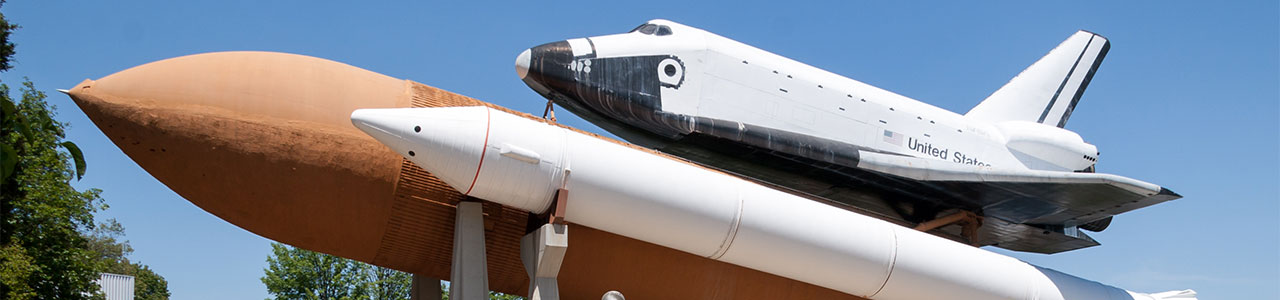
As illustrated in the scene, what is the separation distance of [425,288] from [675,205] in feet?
11.1

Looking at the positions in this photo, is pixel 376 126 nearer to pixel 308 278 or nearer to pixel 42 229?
pixel 42 229

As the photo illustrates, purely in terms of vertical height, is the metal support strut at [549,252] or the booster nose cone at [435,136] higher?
the booster nose cone at [435,136]

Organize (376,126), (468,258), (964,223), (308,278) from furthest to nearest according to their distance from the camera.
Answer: (308,278) < (964,223) < (468,258) < (376,126)

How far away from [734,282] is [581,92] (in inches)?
114

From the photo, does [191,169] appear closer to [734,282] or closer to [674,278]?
[674,278]

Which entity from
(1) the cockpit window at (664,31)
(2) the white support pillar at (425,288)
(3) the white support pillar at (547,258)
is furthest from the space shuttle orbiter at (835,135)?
(3) the white support pillar at (547,258)

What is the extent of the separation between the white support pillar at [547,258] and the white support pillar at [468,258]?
1.63 feet

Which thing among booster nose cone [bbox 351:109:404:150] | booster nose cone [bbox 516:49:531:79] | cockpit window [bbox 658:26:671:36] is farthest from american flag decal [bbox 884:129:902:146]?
booster nose cone [bbox 351:109:404:150]

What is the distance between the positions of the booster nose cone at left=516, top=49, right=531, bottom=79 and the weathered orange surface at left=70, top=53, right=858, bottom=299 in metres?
1.32

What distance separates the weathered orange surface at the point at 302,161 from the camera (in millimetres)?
7980

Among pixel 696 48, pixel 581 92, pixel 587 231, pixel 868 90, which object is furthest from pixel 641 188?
pixel 868 90

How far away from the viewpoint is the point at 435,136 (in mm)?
7820

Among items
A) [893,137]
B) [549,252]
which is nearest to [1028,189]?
[893,137]

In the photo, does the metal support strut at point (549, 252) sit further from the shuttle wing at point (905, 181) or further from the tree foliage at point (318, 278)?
the tree foliage at point (318, 278)
